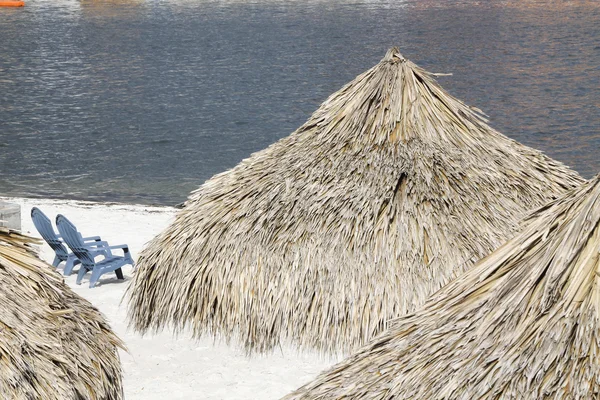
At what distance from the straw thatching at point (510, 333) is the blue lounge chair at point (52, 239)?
582 cm

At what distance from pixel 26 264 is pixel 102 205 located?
8.75 meters

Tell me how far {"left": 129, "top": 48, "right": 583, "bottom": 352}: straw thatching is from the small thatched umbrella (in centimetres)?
186

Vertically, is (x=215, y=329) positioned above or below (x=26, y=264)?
Answer: below

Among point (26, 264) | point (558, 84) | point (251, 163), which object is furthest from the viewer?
point (558, 84)

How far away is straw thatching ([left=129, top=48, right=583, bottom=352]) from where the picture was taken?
7059 millimetres

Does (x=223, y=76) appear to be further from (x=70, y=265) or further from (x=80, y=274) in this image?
(x=80, y=274)

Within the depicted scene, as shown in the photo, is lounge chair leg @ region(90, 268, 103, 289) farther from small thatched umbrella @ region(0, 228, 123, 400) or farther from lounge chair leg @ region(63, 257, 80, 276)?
small thatched umbrella @ region(0, 228, 123, 400)

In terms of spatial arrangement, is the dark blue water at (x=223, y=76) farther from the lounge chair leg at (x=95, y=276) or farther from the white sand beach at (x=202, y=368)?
the white sand beach at (x=202, y=368)

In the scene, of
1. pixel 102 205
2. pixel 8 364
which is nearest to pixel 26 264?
pixel 8 364

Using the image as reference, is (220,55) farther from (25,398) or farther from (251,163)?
(25,398)

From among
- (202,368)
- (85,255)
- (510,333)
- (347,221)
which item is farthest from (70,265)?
(510,333)

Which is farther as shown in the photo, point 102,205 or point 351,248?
point 102,205

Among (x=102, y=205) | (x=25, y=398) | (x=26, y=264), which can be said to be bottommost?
(x=102, y=205)

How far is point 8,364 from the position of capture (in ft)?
15.1
